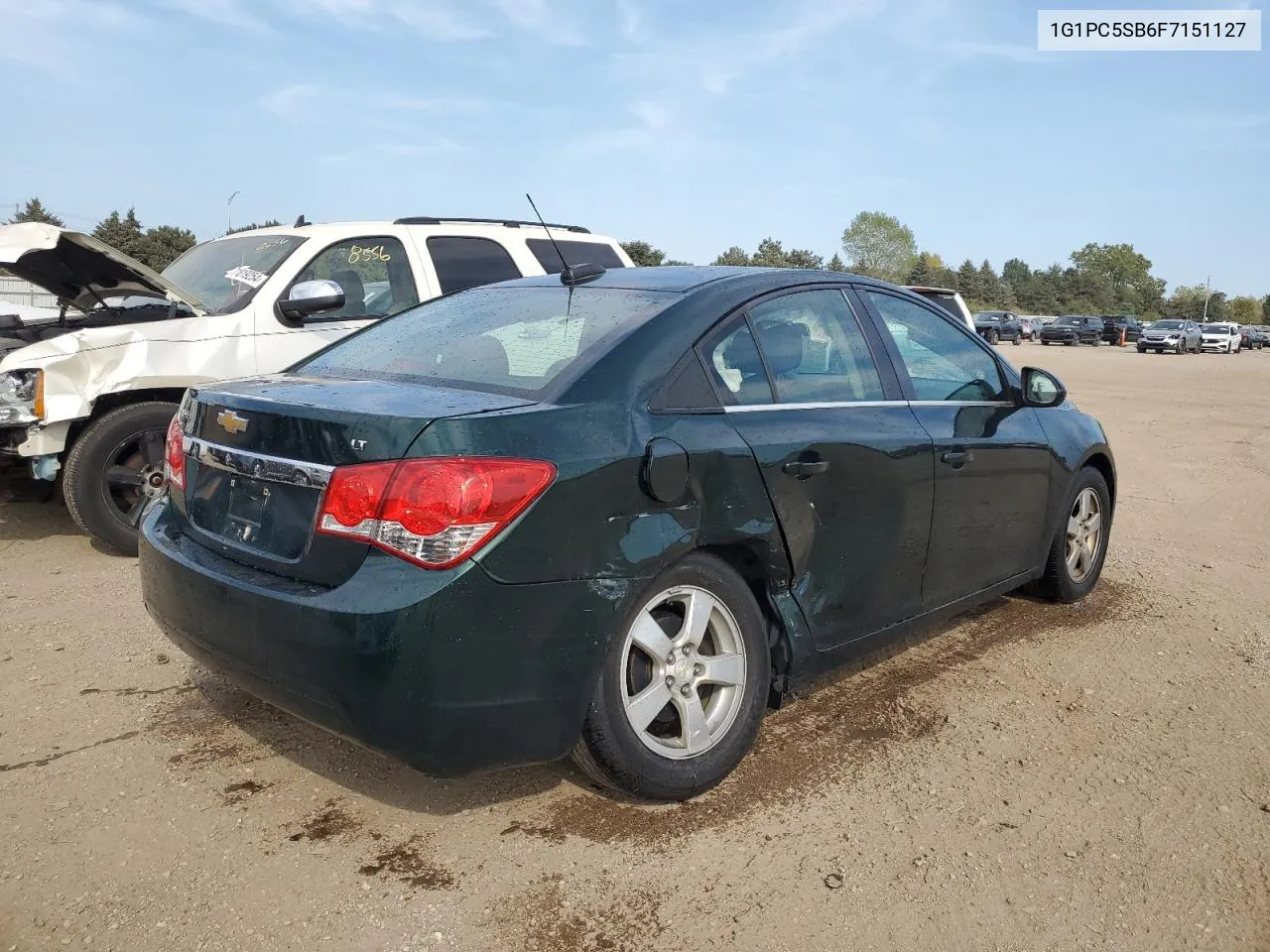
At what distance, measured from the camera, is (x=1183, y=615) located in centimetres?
526

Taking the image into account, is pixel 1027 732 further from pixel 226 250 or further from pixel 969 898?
pixel 226 250

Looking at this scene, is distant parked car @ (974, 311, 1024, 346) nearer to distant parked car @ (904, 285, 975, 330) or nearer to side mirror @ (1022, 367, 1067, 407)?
distant parked car @ (904, 285, 975, 330)

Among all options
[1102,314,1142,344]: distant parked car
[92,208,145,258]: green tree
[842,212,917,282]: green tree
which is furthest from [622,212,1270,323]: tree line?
[92,208,145,258]: green tree

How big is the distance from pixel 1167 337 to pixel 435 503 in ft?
169

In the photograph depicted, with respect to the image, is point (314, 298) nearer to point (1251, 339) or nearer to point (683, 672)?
point (683, 672)

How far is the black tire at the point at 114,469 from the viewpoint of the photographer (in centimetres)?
577

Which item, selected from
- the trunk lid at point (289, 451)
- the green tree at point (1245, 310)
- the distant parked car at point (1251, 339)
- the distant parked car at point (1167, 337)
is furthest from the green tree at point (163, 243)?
the green tree at point (1245, 310)

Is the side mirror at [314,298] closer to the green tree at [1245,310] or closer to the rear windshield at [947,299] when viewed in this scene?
the rear windshield at [947,299]

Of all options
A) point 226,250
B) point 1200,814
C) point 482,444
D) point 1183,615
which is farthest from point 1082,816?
point 226,250

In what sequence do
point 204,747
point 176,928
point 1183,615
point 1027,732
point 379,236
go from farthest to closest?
point 379,236
point 1183,615
point 1027,732
point 204,747
point 176,928

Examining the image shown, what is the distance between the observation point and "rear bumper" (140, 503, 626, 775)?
257cm

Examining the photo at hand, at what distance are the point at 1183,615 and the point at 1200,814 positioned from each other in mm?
2307

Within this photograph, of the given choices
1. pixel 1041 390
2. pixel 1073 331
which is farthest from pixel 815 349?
pixel 1073 331

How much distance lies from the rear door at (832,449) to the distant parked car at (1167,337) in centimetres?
4931
